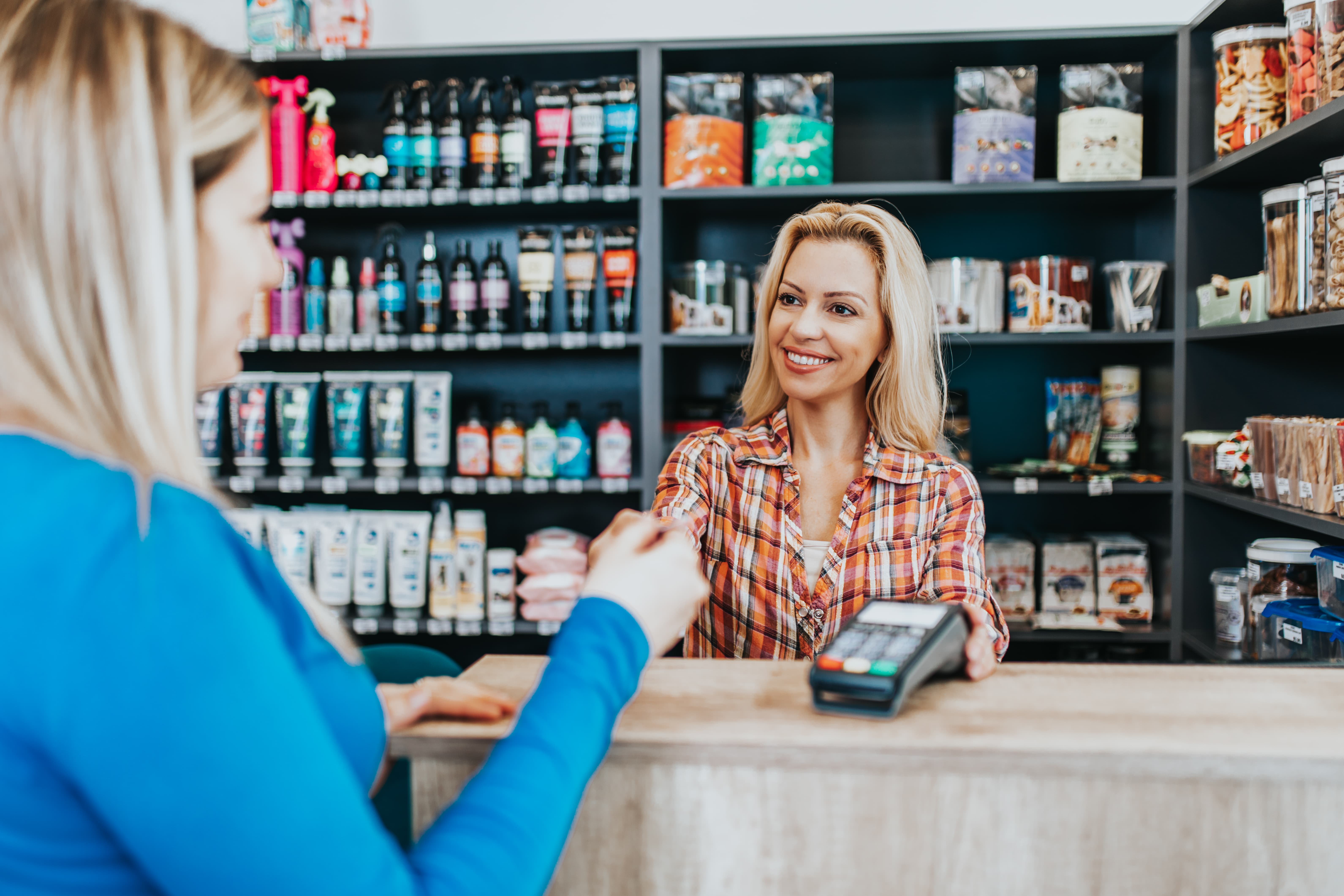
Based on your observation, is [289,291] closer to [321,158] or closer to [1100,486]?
[321,158]

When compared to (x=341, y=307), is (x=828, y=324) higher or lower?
lower

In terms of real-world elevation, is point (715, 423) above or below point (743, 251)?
below

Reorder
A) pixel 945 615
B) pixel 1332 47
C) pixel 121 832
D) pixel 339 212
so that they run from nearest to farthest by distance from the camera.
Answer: pixel 121 832
pixel 945 615
pixel 1332 47
pixel 339 212

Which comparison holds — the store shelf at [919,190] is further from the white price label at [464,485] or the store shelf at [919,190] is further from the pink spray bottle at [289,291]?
the pink spray bottle at [289,291]

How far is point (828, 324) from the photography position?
1.84m

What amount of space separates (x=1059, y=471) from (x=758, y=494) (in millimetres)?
1559

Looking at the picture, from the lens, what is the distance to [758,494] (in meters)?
1.81

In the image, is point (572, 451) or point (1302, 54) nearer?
point (1302, 54)

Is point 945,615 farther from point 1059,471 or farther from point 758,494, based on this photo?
point 1059,471

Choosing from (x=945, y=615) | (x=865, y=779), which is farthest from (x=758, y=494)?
(x=865, y=779)

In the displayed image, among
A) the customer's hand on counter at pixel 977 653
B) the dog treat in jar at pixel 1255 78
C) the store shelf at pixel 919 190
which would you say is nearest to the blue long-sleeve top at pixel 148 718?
the customer's hand on counter at pixel 977 653

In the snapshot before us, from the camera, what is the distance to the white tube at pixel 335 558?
321 centimetres

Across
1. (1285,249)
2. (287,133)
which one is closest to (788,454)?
(1285,249)

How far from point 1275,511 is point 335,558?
2.75 m
